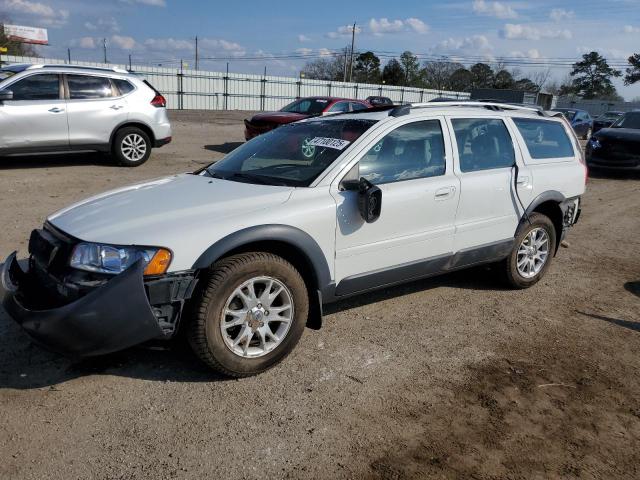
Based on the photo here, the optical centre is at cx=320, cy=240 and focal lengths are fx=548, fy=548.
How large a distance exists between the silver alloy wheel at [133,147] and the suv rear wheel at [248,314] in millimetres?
8190

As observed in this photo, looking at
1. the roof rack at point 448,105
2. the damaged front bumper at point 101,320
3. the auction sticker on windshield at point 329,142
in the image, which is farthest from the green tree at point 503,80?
the damaged front bumper at point 101,320

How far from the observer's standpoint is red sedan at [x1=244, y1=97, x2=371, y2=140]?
1341 cm

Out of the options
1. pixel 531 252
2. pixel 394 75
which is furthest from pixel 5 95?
pixel 394 75

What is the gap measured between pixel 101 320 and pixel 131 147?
848 centimetres

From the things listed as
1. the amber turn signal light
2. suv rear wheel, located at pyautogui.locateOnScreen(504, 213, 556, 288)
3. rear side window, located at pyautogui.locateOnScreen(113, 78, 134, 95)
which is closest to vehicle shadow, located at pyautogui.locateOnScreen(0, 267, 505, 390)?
the amber turn signal light

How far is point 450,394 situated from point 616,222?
6.52m

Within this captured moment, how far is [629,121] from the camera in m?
14.3

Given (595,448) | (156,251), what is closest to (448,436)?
(595,448)

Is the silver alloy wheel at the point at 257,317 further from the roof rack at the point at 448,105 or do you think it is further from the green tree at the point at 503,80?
the green tree at the point at 503,80

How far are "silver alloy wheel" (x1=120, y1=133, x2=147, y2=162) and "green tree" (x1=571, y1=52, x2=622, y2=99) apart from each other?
75.6m

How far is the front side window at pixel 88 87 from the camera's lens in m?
9.77

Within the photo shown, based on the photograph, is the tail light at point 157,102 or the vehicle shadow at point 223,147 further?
the vehicle shadow at point 223,147

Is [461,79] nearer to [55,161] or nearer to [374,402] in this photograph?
[55,161]

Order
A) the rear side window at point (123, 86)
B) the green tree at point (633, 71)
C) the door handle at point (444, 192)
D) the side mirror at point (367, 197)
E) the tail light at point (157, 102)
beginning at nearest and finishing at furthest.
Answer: the side mirror at point (367, 197) < the door handle at point (444, 192) < the rear side window at point (123, 86) < the tail light at point (157, 102) < the green tree at point (633, 71)
